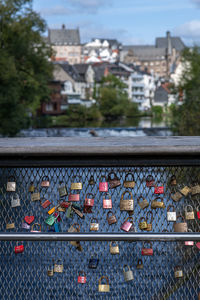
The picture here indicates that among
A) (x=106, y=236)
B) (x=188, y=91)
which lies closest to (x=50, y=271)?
(x=106, y=236)

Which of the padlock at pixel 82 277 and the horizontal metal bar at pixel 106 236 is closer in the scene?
the horizontal metal bar at pixel 106 236

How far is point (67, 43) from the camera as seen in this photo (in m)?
163

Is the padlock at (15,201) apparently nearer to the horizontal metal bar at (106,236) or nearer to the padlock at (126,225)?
the horizontal metal bar at (106,236)

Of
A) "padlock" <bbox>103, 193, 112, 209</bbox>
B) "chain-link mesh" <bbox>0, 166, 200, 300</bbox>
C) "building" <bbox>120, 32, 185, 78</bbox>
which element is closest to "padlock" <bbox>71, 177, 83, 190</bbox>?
"chain-link mesh" <bbox>0, 166, 200, 300</bbox>

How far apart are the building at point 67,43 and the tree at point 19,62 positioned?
4982 inches

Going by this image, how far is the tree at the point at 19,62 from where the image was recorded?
1318 inches

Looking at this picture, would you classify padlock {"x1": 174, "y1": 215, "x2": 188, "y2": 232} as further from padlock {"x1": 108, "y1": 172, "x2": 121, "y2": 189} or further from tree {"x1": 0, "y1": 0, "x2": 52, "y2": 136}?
tree {"x1": 0, "y1": 0, "x2": 52, "y2": 136}

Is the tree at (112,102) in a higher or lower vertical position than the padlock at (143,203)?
lower

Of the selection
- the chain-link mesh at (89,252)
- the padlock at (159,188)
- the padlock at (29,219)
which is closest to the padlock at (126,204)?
the chain-link mesh at (89,252)

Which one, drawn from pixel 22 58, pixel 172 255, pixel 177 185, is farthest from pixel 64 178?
pixel 22 58

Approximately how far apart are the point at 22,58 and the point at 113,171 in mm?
34908

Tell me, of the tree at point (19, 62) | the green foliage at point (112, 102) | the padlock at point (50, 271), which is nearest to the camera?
the padlock at point (50, 271)

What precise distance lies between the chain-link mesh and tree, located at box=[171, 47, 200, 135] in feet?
103

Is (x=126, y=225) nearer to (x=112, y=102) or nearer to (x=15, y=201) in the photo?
(x=15, y=201)
